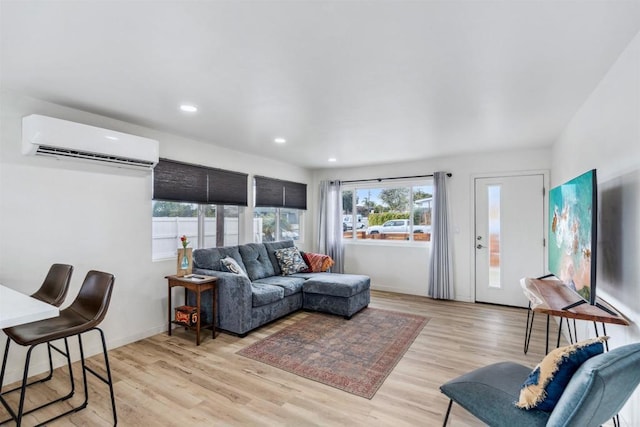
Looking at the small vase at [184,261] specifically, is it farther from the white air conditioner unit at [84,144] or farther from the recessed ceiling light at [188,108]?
the recessed ceiling light at [188,108]

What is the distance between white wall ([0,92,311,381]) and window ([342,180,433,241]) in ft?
10.5

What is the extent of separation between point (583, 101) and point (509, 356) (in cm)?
242

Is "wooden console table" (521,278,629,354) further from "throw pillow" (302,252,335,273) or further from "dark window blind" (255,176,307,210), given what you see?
"dark window blind" (255,176,307,210)

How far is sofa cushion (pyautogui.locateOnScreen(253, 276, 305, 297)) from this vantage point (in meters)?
4.20

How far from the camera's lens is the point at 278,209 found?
5750mm

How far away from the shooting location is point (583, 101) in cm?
273

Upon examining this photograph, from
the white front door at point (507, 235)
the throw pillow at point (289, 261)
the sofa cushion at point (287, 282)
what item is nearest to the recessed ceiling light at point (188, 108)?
the sofa cushion at point (287, 282)

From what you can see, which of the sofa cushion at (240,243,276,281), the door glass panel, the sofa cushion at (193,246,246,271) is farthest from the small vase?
the door glass panel

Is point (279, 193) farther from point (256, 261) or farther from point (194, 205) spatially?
point (194, 205)

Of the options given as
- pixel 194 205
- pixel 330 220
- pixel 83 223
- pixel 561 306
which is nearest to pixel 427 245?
pixel 330 220

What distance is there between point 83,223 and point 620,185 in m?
4.28

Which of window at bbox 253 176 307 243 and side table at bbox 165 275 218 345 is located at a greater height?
window at bbox 253 176 307 243

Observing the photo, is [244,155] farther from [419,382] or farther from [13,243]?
[419,382]

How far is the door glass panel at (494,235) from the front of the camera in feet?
16.0
